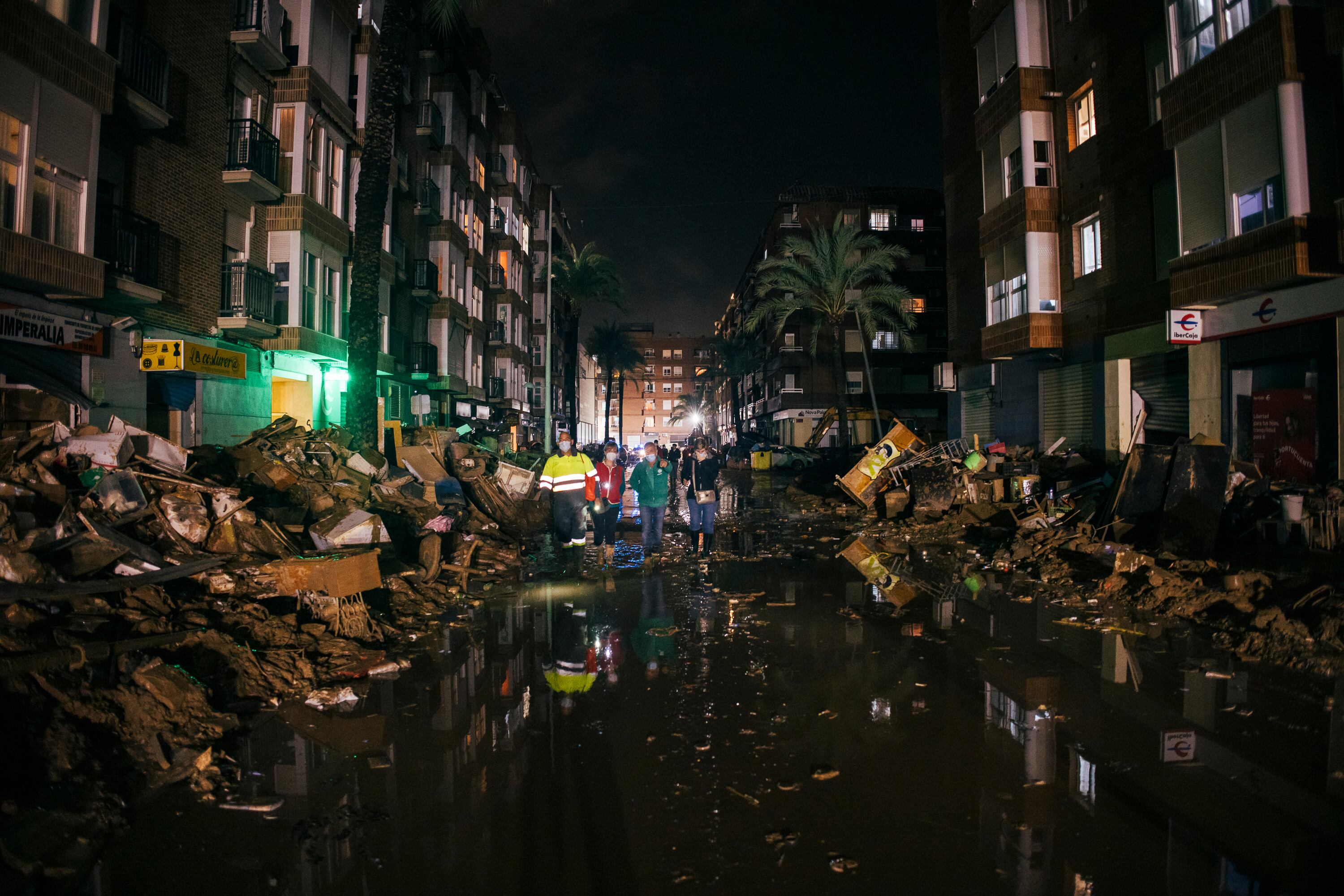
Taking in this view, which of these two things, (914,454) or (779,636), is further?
(914,454)

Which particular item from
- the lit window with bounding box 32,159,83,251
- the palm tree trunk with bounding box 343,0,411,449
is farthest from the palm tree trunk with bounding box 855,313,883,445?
the lit window with bounding box 32,159,83,251

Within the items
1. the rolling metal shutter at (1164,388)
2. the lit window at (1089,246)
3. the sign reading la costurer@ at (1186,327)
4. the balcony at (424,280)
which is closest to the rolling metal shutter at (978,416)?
the lit window at (1089,246)

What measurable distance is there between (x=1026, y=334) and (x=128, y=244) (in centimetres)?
2291

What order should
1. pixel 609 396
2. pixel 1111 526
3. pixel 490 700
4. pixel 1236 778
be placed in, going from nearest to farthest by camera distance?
pixel 1236 778 < pixel 490 700 < pixel 1111 526 < pixel 609 396

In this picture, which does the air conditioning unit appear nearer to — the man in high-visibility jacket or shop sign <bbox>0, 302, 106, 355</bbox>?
the man in high-visibility jacket

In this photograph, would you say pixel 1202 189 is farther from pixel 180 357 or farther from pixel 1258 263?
pixel 180 357

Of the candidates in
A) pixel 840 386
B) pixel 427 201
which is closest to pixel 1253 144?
pixel 840 386

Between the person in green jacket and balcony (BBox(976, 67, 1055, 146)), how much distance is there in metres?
18.2

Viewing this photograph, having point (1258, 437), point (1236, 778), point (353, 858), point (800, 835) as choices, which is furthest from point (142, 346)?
point (1258, 437)

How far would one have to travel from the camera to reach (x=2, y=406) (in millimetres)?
10320

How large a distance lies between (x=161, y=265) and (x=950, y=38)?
1095 inches

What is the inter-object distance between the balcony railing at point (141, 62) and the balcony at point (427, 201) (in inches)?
567

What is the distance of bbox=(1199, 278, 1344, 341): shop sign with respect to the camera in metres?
12.7

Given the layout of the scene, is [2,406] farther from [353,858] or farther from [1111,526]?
[1111,526]
